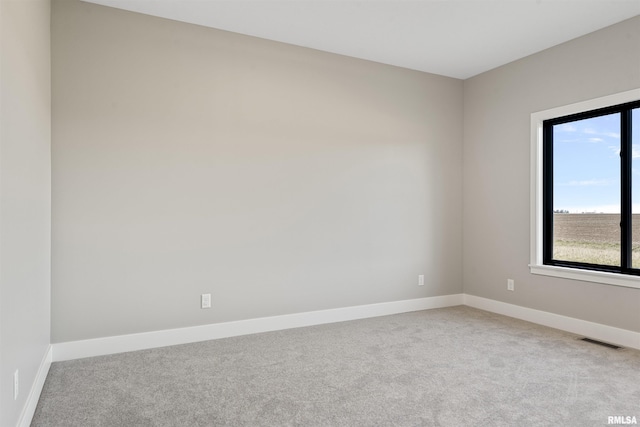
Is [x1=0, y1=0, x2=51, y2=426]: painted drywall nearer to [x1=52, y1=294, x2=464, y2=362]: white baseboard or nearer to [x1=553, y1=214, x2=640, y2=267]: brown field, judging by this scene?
[x1=52, y1=294, x2=464, y2=362]: white baseboard

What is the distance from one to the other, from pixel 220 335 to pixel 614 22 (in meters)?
4.34

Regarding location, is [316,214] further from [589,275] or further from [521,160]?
[589,275]

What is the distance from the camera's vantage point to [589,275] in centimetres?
370

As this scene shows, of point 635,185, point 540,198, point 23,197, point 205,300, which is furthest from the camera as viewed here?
point 540,198

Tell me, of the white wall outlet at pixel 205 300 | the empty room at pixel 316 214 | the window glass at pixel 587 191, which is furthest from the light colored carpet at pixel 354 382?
the window glass at pixel 587 191

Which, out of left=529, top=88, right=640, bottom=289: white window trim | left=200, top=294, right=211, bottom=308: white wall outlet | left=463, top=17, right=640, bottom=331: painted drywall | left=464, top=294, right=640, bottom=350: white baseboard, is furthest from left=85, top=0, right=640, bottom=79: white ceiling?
left=464, top=294, right=640, bottom=350: white baseboard

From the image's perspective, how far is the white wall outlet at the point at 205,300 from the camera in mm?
3592

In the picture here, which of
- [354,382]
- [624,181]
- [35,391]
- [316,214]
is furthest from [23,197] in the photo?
[624,181]

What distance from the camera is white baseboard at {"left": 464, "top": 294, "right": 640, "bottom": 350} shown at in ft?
11.2

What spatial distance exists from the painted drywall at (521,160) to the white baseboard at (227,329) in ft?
2.72

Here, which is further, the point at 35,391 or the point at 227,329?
the point at 227,329

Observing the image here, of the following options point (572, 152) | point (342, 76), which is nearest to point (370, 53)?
point (342, 76)

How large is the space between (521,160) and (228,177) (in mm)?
3038

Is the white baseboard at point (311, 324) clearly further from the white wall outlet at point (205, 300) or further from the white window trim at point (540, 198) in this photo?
the white window trim at point (540, 198)
